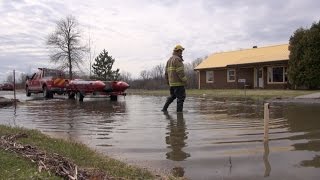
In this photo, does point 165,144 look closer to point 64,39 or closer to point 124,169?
point 124,169

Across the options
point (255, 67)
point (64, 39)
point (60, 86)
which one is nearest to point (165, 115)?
point (60, 86)

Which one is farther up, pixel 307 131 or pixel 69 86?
pixel 69 86

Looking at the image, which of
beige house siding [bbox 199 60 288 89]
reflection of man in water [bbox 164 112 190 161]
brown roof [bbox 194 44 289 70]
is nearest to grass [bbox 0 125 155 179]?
reflection of man in water [bbox 164 112 190 161]

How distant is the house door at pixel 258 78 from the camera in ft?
135

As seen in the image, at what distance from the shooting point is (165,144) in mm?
9070

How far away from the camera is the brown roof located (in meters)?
39.6

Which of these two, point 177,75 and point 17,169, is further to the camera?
point 177,75

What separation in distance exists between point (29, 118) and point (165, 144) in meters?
6.66

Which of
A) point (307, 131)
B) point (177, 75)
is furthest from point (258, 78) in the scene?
point (307, 131)

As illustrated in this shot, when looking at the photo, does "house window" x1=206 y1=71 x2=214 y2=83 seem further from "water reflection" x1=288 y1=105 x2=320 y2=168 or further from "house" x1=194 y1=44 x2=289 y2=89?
"water reflection" x1=288 y1=105 x2=320 y2=168

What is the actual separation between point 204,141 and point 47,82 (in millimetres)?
21729

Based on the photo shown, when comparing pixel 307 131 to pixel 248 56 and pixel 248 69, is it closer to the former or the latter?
pixel 248 69

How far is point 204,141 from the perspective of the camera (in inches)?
365

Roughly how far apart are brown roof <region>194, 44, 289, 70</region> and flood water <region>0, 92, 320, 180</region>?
25408mm
